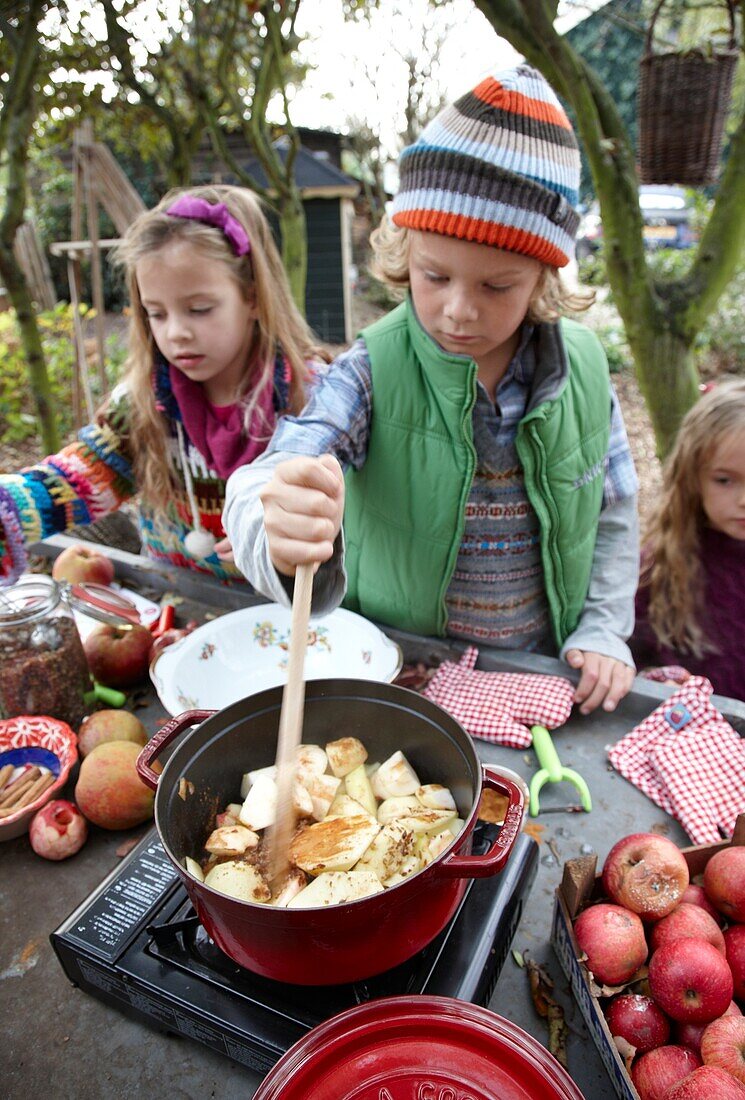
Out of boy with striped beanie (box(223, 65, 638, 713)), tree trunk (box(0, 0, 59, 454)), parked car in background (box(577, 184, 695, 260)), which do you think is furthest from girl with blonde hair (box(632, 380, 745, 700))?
parked car in background (box(577, 184, 695, 260))

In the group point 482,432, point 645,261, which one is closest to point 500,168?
point 482,432

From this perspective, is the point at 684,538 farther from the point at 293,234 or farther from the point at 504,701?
the point at 293,234

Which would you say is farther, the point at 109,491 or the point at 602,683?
the point at 109,491

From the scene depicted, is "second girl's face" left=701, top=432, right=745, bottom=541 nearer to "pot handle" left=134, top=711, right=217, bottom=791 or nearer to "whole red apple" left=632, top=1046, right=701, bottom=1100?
"whole red apple" left=632, top=1046, right=701, bottom=1100

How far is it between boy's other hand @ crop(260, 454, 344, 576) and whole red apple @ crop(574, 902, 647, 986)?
57cm

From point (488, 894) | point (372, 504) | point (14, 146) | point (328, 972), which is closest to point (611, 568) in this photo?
point (372, 504)

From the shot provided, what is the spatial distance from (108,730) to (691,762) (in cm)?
102

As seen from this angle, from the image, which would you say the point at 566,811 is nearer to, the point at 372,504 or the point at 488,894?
the point at 488,894

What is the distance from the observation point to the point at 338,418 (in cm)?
140

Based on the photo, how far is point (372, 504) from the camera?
1.58 m

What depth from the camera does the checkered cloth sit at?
1.13 meters

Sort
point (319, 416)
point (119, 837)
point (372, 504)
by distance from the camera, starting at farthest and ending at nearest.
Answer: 1. point (372, 504)
2. point (319, 416)
3. point (119, 837)

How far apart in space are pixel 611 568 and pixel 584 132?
72.6 inches

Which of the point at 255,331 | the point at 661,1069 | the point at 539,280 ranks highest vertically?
the point at 539,280
